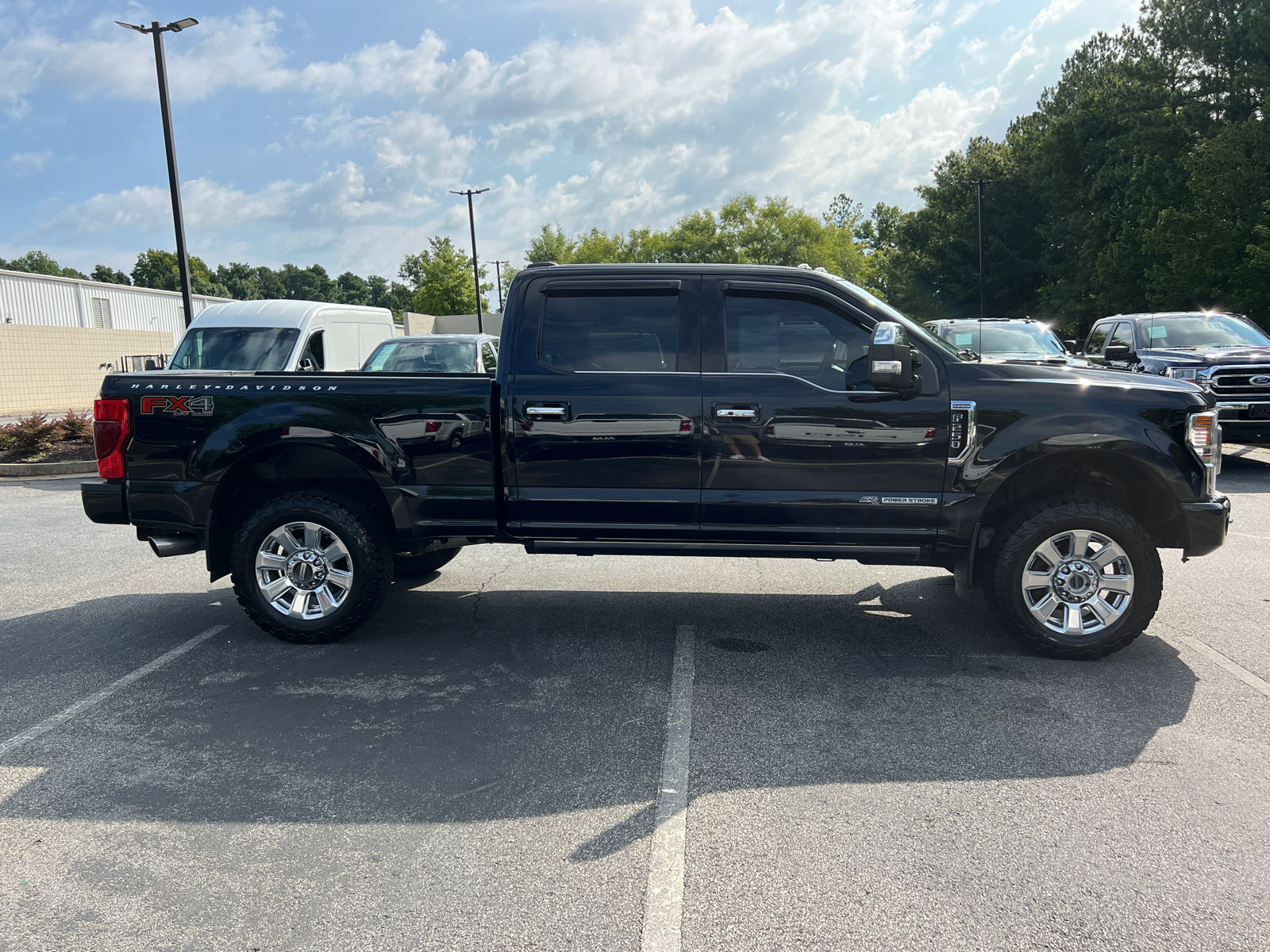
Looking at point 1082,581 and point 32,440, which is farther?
point 32,440

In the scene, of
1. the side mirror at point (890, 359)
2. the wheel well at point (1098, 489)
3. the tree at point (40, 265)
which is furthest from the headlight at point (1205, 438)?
the tree at point (40, 265)

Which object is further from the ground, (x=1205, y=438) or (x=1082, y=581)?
(x=1205, y=438)

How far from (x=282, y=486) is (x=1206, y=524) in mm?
5320

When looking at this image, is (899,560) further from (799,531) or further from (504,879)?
(504,879)

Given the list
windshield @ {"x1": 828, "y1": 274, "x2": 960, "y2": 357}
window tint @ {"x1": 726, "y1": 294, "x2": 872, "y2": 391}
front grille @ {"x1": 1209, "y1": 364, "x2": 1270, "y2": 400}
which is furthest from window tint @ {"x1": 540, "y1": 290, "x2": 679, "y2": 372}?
front grille @ {"x1": 1209, "y1": 364, "x2": 1270, "y2": 400}

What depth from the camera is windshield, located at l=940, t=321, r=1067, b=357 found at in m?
13.5

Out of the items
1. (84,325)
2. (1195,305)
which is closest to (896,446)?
(1195,305)

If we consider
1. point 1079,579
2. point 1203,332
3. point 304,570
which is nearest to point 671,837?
point 1079,579

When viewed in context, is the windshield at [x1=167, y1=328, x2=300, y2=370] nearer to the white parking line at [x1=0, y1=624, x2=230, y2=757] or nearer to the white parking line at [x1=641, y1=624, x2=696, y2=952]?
the white parking line at [x1=0, y1=624, x2=230, y2=757]

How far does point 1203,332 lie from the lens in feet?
44.7

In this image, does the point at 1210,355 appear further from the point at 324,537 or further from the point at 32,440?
the point at 32,440

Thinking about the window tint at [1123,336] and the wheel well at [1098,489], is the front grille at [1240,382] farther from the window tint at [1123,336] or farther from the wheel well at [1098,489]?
the wheel well at [1098,489]

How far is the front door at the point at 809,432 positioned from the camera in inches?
203

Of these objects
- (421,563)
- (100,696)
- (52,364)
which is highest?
(52,364)
